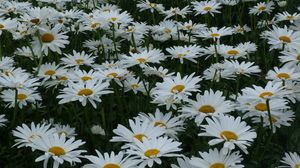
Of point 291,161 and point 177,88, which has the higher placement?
point 177,88

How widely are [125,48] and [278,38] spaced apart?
1324mm

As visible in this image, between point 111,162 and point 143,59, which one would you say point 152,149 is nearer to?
point 111,162

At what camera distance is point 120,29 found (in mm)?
3869

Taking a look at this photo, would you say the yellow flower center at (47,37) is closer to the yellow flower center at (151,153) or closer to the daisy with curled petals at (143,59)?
the daisy with curled petals at (143,59)

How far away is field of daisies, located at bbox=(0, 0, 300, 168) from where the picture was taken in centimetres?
224

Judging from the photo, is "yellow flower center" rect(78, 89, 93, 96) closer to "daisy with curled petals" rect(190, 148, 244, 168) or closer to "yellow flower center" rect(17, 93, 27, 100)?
"yellow flower center" rect(17, 93, 27, 100)

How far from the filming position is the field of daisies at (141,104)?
224 centimetres

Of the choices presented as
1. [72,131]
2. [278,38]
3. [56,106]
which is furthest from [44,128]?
[278,38]

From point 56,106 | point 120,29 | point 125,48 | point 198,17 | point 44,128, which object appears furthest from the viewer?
point 198,17

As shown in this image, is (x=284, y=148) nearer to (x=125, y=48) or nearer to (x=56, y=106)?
(x=56, y=106)

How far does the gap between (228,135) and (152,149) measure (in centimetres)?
35

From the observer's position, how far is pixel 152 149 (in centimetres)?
211

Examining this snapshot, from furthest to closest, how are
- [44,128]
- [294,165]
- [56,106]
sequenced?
[56,106], [44,128], [294,165]

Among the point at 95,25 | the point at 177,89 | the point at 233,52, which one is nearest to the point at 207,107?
the point at 177,89
